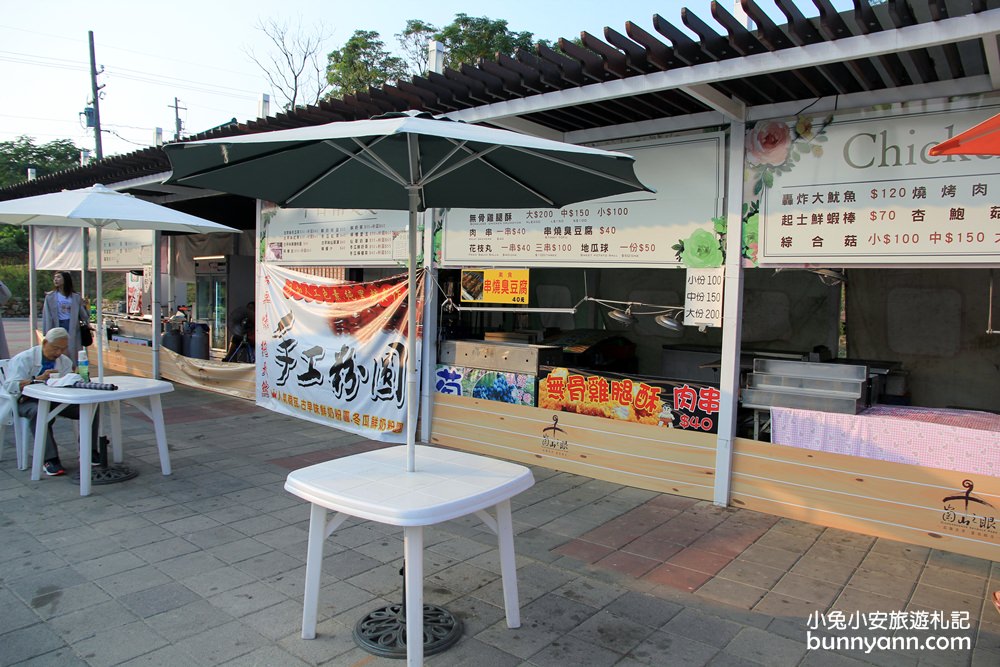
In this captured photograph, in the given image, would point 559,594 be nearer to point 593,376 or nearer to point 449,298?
point 593,376

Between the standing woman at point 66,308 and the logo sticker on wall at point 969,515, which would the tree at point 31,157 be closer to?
the standing woman at point 66,308

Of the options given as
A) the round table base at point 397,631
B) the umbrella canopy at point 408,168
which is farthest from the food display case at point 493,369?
the round table base at point 397,631

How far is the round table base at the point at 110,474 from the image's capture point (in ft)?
17.2

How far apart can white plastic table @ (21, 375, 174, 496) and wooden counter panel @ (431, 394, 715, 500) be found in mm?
2584

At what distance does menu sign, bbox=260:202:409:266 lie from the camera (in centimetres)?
691

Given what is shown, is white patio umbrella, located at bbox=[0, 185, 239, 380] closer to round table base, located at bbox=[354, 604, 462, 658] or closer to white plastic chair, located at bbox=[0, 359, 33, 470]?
white plastic chair, located at bbox=[0, 359, 33, 470]

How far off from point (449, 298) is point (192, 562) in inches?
141

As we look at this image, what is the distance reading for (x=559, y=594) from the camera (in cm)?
350

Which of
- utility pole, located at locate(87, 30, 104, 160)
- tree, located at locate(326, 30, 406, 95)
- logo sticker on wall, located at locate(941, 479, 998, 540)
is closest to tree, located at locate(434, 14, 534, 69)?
tree, located at locate(326, 30, 406, 95)

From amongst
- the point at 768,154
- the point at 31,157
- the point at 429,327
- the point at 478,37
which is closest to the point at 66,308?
the point at 429,327

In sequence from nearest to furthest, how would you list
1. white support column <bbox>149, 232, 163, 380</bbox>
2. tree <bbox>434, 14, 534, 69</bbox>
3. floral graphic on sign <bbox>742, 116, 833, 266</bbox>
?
1. floral graphic on sign <bbox>742, 116, 833, 266</bbox>
2. white support column <bbox>149, 232, 163, 380</bbox>
3. tree <bbox>434, 14, 534, 69</bbox>

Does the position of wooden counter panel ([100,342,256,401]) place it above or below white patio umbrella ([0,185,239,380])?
below

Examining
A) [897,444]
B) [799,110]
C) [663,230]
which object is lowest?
[897,444]

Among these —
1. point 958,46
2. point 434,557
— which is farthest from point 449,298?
point 958,46
